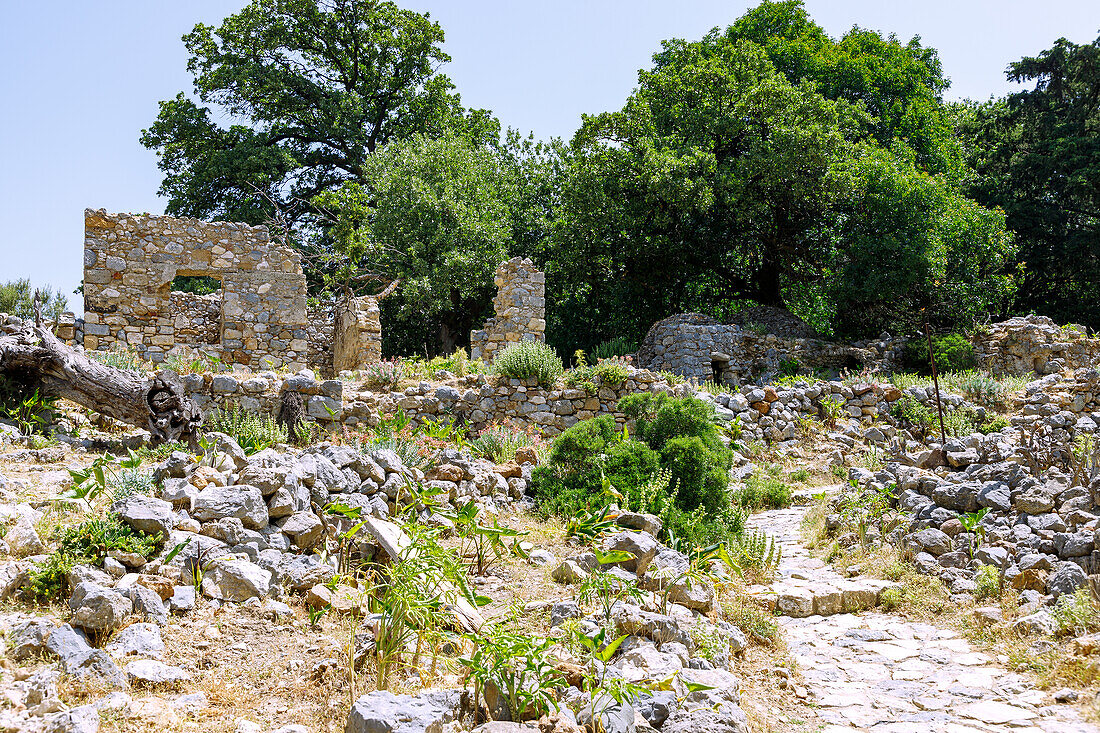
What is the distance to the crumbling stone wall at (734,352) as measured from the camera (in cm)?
1603

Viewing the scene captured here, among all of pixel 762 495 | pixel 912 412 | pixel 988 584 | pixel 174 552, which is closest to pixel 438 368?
pixel 762 495

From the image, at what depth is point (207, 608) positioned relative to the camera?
4.20 metres

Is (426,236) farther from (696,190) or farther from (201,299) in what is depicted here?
(696,190)

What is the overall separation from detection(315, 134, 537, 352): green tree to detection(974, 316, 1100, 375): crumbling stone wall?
39.5ft

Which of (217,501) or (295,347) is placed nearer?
(217,501)

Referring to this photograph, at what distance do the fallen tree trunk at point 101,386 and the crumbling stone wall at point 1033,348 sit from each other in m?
16.1

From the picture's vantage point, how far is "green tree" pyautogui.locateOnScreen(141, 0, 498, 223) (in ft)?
76.5

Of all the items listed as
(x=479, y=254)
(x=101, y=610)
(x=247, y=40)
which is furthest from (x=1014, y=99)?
(x=101, y=610)

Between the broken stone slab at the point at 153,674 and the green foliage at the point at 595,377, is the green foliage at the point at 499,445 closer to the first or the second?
the green foliage at the point at 595,377

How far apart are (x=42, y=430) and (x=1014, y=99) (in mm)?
27974

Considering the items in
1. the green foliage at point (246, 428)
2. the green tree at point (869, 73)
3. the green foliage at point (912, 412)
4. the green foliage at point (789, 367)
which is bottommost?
the green foliage at point (246, 428)

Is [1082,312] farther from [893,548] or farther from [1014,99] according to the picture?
[893,548]

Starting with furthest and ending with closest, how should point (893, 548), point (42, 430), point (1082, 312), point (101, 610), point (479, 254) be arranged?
1. point (1082, 312)
2. point (479, 254)
3. point (42, 430)
4. point (893, 548)
5. point (101, 610)

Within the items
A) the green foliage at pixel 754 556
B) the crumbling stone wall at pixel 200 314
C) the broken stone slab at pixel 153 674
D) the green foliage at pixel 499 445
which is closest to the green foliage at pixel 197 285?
the crumbling stone wall at pixel 200 314
